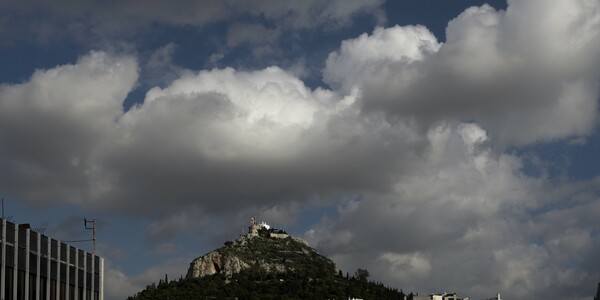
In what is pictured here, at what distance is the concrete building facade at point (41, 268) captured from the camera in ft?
207

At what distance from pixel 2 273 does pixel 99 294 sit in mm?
23965

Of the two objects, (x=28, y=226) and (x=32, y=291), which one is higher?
(x=28, y=226)

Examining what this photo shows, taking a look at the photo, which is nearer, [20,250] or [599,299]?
[20,250]

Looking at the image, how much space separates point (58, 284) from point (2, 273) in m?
11.7

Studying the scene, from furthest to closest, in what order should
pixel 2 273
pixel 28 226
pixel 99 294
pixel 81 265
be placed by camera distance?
pixel 99 294 < pixel 81 265 < pixel 28 226 < pixel 2 273

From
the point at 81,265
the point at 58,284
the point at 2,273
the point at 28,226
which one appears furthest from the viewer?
the point at 81,265

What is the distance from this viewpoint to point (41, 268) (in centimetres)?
6931

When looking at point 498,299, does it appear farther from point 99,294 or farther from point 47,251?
point 47,251

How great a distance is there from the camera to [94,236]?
82.8m

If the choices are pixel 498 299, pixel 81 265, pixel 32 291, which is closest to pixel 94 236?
pixel 81 265

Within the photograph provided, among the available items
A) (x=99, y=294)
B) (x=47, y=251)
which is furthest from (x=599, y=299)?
(x=47, y=251)

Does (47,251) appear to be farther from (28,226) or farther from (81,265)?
(81,265)

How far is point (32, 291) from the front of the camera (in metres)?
67.7

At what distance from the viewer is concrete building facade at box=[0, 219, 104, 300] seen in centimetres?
6309
